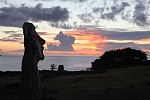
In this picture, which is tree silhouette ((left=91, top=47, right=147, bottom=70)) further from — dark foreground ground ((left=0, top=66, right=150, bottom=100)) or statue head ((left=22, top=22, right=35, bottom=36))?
statue head ((left=22, top=22, right=35, bottom=36))

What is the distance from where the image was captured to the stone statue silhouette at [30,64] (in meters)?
15.3

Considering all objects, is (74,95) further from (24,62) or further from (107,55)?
(107,55)

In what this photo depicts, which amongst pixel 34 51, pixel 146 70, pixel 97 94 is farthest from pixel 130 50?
pixel 34 51

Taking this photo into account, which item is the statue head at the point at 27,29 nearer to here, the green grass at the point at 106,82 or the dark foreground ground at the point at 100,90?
the dark foreground ground at the point at 100,90

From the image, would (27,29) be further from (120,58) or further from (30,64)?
(120,58)

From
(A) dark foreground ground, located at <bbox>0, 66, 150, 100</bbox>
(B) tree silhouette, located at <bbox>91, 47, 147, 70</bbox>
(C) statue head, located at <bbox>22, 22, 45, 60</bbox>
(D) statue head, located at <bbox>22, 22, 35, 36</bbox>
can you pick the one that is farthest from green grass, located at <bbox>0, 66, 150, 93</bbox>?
(B) tree silhouette, located at <bbox>91, 47, 147, 70</bbox>

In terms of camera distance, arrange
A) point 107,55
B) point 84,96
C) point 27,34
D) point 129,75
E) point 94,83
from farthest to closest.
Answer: point 107,55 < point 129,75 < point 94,83 < point 84,96 < point 27,34

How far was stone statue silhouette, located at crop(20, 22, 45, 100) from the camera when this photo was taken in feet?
50.1

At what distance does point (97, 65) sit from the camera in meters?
60.9

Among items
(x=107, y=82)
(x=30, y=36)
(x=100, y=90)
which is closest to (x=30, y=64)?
(x=30, y=36)

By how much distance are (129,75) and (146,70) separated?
311cm


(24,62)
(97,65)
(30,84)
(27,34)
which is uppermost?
(27,34)

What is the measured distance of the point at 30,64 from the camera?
15.3m

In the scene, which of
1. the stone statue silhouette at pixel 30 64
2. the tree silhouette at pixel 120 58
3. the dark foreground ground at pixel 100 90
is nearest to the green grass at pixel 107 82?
the dark foreground ground at pixel 100 90
